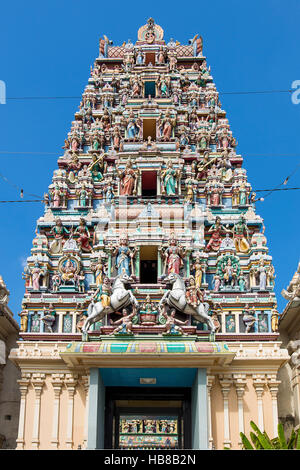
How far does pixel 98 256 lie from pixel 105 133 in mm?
8499

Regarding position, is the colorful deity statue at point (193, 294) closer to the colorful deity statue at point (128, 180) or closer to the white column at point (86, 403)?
the white column at point (86, 403)

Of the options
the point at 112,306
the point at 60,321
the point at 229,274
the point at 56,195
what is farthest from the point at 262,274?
the point at 56,195

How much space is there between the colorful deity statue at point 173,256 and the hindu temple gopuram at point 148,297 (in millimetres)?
48

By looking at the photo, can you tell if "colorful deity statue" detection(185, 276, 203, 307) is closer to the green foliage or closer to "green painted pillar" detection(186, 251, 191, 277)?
"green painted pillar" detection(186, 251, 191, 277)

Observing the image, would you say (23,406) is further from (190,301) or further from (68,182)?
(68,182)

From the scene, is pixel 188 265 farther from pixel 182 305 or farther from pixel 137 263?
pixel 182 305

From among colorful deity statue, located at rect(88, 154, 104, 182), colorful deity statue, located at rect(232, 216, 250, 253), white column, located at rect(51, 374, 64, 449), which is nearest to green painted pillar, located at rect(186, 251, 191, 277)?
colorful deity statue, located at rect(232, 216, 250, 253)

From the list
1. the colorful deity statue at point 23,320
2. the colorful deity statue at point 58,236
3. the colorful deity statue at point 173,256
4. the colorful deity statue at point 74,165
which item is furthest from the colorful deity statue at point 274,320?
the colorful deity statue at point 74,165

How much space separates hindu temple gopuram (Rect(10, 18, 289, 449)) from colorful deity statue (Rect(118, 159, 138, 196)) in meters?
0.05

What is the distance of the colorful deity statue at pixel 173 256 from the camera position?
23.3m

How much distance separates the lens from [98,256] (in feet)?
79.9

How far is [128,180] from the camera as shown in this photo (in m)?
26.7
